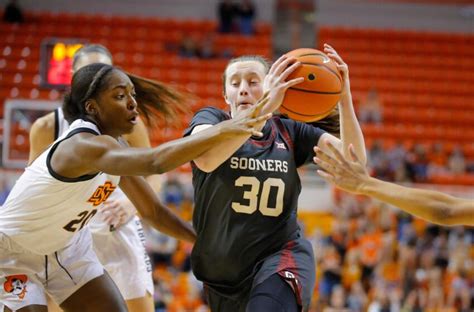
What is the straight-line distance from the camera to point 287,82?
3.84 metres

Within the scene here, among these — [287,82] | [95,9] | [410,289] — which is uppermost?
[287,82]

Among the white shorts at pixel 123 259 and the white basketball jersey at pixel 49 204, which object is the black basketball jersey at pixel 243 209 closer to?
the white basketball jersey at pixel 49 204

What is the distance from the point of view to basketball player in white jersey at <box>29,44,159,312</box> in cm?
499

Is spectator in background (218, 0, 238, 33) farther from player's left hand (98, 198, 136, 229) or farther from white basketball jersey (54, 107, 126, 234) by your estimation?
player's left hand (98, 198, 136, 229)

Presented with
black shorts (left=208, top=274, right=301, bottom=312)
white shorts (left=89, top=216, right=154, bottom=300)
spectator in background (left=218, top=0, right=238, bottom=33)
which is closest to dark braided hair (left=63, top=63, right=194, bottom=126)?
white shorts (left=89, top=216, right=154, bottom=300)

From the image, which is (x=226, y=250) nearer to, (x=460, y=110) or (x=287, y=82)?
(x=287, y=82)

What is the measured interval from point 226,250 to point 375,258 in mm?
8916

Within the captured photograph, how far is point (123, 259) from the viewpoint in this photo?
5.16 meters

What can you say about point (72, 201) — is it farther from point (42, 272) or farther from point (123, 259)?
point (123, 259)

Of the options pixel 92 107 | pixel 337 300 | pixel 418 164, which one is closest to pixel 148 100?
pixel 92 107

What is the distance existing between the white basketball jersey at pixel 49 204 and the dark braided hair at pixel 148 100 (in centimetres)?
18

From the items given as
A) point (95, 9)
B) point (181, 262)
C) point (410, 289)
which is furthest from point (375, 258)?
point (95, 9)

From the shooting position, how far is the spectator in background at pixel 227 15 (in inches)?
798

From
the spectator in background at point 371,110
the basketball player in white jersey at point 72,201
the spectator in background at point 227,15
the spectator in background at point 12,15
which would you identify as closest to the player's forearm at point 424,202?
the basketball player in white jersey at point 72,201
